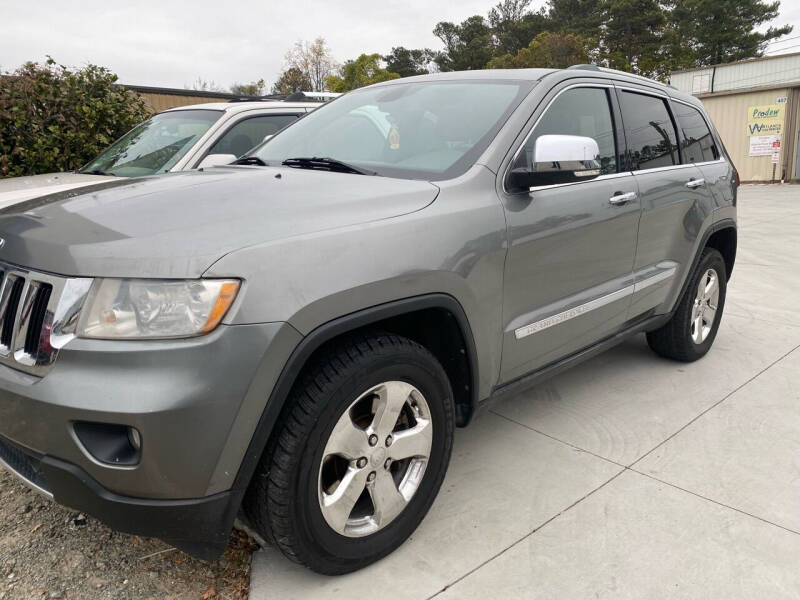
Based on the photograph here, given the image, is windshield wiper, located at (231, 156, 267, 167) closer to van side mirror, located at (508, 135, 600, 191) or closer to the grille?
van side mirror, located at (508, 135, 600, 191)

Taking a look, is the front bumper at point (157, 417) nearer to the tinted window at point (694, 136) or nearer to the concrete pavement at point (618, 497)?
the concrete pavement at point (618, 497)

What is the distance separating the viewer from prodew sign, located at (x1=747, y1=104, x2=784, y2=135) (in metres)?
20.4

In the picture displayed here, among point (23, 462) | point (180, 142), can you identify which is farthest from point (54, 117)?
point (23, 462)

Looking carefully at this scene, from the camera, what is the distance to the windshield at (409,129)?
2.68 metres

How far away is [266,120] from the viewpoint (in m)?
5.58

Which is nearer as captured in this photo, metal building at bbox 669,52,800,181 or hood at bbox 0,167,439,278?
hood at bbox 0,167,439,278

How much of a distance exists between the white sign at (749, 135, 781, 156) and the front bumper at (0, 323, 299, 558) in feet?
75.1

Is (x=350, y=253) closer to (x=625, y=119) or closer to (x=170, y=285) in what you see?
(x=170, y=285)

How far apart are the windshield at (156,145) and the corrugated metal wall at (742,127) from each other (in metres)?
19.8

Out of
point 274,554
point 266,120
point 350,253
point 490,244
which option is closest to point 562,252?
point 490,244

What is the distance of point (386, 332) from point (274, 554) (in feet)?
3.12

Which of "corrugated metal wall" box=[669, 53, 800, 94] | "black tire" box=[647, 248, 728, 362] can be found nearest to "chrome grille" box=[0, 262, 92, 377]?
"black tire" box=[647, 248, 728, 362]

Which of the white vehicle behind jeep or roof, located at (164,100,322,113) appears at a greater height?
roof, located at (164,100,322,113)

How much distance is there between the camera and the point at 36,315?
1852 mm
